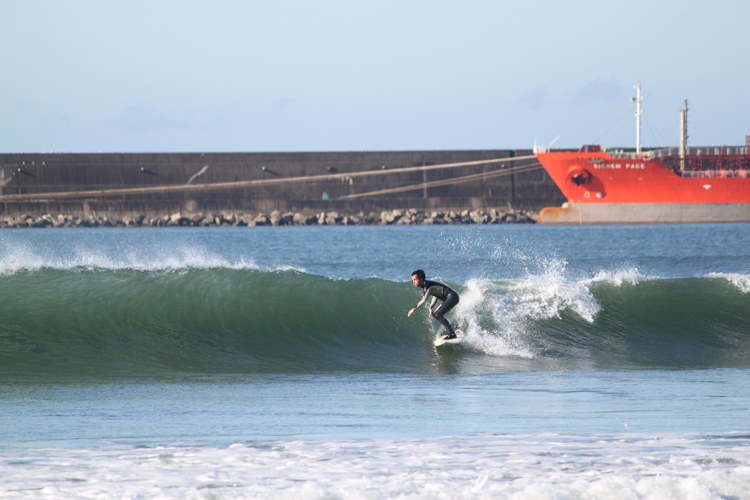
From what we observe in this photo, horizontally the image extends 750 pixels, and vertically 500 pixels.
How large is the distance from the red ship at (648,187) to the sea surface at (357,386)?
104ft

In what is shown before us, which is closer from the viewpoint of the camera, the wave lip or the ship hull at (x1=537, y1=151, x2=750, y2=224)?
the wave lip

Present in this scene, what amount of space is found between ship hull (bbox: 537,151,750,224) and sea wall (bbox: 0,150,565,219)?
533cm

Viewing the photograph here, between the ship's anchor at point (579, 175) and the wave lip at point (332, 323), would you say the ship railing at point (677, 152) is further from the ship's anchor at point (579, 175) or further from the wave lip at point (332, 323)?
the wave lip at point (332, 323)

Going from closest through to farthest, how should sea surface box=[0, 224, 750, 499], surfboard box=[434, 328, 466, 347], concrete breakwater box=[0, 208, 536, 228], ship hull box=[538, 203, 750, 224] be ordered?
1. sea surface box=[0, 224, 750, 499]
2. surfboard box=[434, 328, 466, 347]
3. ship hull box=[538, 203, 750, 224]
4. concrete breakwater box=[0, 208, 536, 228]

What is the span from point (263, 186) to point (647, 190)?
26.1 m

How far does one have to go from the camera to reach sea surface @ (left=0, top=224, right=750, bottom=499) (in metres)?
4.09

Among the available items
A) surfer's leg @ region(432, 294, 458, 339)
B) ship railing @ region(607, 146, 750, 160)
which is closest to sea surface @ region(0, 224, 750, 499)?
surfer's leg @ region(432, 294, 458, 339)

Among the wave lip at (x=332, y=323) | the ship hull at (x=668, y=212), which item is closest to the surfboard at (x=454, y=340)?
the wave lip at (x=332, y=323)

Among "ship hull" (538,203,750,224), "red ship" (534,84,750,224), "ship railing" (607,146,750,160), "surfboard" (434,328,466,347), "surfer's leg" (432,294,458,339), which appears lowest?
"surfboard" (434,328,466,347)

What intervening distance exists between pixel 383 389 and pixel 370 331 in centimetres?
358

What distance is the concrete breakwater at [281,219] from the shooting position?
4750cm

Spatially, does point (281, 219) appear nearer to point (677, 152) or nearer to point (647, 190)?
point (647, 190)

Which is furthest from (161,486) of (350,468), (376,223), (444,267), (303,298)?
(376,223)

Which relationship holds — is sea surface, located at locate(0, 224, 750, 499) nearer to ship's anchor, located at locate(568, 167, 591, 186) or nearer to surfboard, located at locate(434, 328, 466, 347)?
surfboard, located at locate(434, 328, 466, 347)
